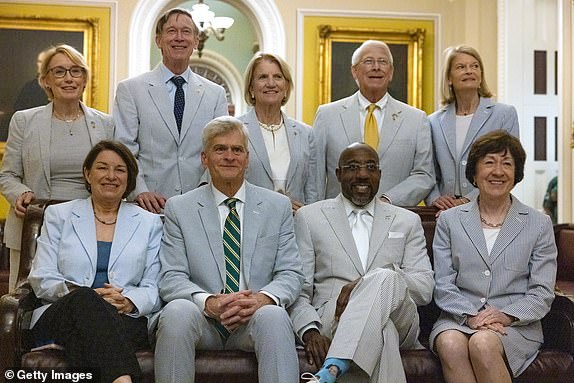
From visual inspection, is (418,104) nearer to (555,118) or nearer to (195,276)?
(555,118)

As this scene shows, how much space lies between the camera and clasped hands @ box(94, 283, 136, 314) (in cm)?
346

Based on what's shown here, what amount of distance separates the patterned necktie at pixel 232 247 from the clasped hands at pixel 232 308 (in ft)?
0.50

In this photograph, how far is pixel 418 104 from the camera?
911 cm

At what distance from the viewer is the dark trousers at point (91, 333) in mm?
3176

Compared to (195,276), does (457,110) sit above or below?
above

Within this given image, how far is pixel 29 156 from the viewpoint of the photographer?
423 cm

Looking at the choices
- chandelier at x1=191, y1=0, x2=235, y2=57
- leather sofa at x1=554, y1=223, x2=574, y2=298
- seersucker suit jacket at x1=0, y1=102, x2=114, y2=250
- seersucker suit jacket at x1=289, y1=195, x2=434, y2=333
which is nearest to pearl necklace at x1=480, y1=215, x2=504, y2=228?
seersucker suit jacket at x1=289, y1=195, x2=434, y2=333

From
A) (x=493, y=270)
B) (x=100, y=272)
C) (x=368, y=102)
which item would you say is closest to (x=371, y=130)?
(x=368, y=102)

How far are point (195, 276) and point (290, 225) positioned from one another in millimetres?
492

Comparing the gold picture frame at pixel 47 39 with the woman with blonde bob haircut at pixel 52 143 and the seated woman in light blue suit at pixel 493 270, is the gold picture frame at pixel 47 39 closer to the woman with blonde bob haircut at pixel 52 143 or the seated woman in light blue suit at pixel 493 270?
the woman with blonde bob haircut at pixel 52 143

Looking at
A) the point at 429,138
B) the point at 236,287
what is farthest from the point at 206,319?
the point at 429,138

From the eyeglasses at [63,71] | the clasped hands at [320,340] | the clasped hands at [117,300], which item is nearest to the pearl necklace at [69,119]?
the eyeglasses at [63,71]

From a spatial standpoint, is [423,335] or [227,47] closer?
[423,335]

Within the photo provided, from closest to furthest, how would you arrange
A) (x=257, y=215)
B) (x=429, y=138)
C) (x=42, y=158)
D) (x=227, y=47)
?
(x=257, y=215)
(x=42, y=158)
(x=429, y=138)
(x=227, y=47)
